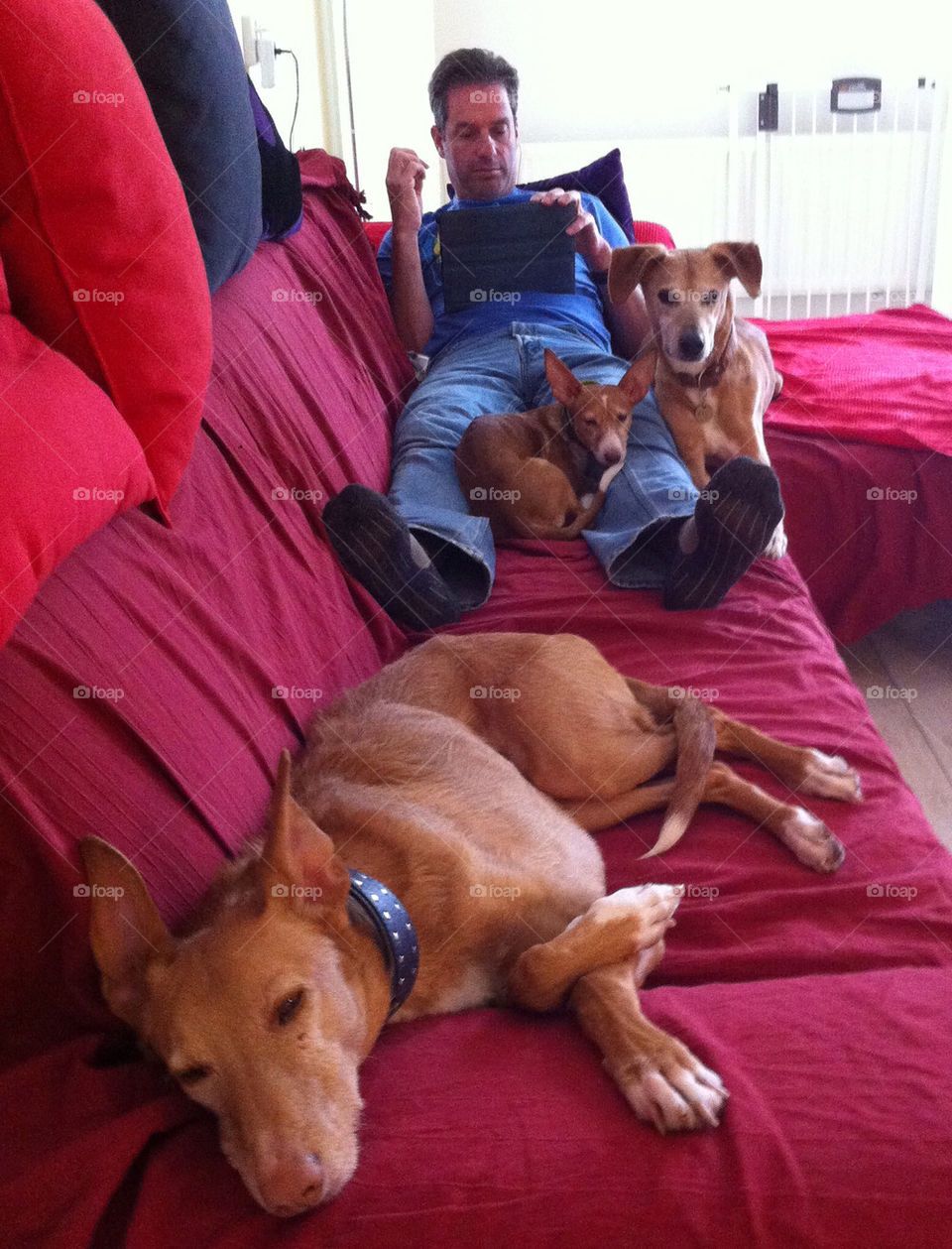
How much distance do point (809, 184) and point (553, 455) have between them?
11.9ft

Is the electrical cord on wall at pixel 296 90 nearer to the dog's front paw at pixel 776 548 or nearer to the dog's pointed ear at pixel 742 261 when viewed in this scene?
the dog's pointed ear at pixel 742 261

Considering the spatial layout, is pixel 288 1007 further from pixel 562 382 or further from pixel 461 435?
pixel 562 382

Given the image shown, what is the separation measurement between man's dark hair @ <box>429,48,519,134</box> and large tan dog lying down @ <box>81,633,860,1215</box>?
86.9 inches

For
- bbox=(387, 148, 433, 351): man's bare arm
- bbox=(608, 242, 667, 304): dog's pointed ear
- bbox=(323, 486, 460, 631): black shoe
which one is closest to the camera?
bbox=(323, 486, 460, 631): black shoe

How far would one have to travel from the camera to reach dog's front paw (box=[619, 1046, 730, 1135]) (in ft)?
3.07

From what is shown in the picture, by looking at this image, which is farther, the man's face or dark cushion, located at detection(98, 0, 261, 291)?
the man's face

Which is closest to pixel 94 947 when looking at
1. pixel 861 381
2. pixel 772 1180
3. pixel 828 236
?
pixel 772 1180

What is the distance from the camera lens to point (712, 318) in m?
2.90

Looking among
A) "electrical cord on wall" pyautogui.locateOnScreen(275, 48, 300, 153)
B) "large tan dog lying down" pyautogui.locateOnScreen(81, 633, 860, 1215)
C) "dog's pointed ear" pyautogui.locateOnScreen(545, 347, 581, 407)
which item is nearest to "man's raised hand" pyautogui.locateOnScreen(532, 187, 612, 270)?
"dog's pointed ear" pyautogui.locateOnScreen(545, 347, 581, 407)

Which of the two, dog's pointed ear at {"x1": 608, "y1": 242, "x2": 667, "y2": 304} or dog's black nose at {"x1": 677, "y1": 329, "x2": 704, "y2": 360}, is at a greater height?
dog's pointed ear at {"x1": 608, "y1": 242, "x2": 667, "y2": 304}

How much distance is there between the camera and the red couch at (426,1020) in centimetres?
87

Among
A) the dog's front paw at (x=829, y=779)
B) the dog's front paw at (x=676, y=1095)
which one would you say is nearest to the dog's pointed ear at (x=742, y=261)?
the dog's front paw at (x=829, y=779)

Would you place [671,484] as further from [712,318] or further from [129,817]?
[129,817]

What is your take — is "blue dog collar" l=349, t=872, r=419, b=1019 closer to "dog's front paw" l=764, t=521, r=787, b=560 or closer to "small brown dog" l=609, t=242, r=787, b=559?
"dog's front paw" l=764, t=521, r=787, b=560
